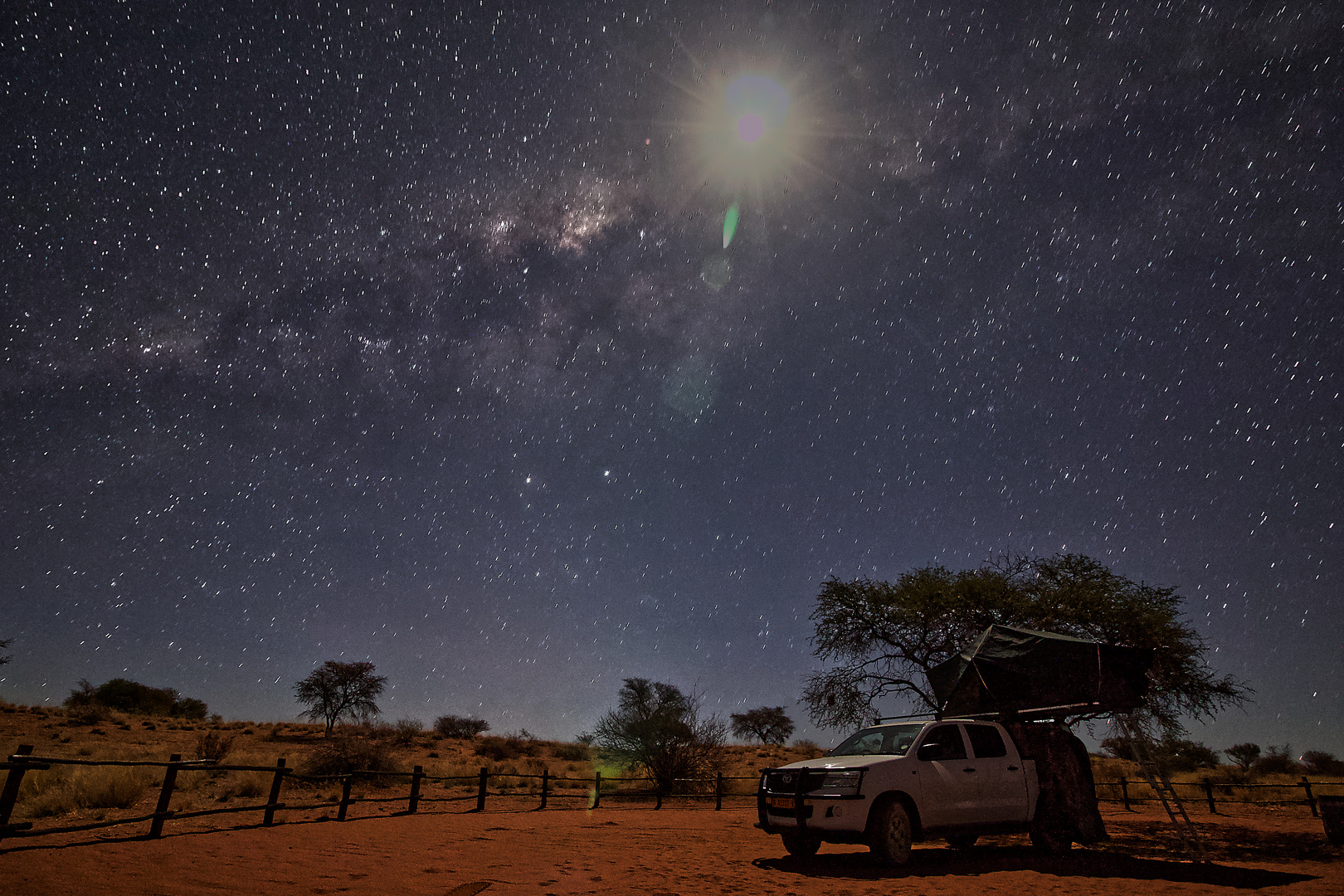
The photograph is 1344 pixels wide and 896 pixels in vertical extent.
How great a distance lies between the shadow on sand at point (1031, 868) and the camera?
9.41 m

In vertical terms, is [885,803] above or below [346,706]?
below

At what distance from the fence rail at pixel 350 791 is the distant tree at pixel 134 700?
33142 mm

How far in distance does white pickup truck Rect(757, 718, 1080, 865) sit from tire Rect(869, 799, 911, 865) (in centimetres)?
1

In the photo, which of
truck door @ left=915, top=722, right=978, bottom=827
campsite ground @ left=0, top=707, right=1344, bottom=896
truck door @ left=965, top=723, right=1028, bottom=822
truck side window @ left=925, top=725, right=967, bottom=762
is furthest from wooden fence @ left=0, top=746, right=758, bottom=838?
truck door @ left=965, top=723, right=1028, bottom=822

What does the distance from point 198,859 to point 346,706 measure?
45.9 metres

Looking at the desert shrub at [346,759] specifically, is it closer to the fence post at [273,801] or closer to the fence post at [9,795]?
the fence post at [273,801]

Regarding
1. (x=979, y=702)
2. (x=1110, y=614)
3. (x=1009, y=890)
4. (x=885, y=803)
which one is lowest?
(x=1009, y=890)

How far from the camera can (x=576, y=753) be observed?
137 ft

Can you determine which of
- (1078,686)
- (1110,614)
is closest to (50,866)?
(1078,686)

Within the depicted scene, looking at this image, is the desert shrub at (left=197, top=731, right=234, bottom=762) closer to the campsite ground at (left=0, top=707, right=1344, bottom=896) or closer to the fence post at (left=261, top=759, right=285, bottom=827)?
the campsite ground at (left=0, top=707, right=1344, bottom=896)

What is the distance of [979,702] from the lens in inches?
507

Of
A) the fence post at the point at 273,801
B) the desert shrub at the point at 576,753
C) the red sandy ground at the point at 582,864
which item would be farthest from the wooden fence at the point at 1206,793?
the desert shrub at the point at 576,753

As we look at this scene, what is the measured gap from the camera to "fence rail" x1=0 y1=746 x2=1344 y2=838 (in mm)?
9375

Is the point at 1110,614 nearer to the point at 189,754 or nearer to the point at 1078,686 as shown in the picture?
the point at 1078,686
